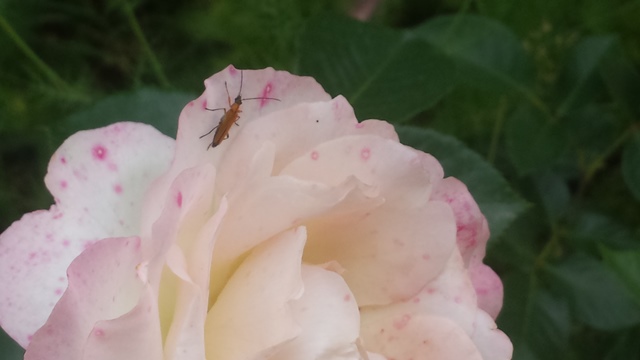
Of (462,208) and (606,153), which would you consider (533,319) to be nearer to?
(606,153)

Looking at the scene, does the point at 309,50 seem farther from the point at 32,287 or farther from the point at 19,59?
the point at 19,59

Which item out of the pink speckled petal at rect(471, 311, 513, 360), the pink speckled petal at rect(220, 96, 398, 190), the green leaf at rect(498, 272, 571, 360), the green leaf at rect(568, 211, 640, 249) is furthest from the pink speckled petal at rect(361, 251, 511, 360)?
the green leaf at rect(568, 211, 640, 249)

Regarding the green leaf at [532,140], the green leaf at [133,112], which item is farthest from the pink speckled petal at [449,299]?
the green leaf at [532,140]

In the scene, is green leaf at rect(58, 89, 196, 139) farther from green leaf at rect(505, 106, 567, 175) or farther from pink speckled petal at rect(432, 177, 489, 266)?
green leaf at rect(505, 106, 567, 175)

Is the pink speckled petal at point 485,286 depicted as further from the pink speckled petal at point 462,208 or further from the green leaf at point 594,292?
the green leaf at point 594,292

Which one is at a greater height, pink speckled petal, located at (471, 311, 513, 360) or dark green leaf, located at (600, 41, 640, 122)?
pink speckled petal, located at (471, 311, 513, 360)

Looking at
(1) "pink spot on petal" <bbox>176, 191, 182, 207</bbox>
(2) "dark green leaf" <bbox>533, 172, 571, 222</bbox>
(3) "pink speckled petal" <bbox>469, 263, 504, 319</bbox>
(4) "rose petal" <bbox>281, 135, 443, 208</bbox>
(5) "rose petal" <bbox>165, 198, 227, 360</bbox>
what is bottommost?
(2) "dark green leaf" <bbox>533, 172, 571, 222</bbox>
